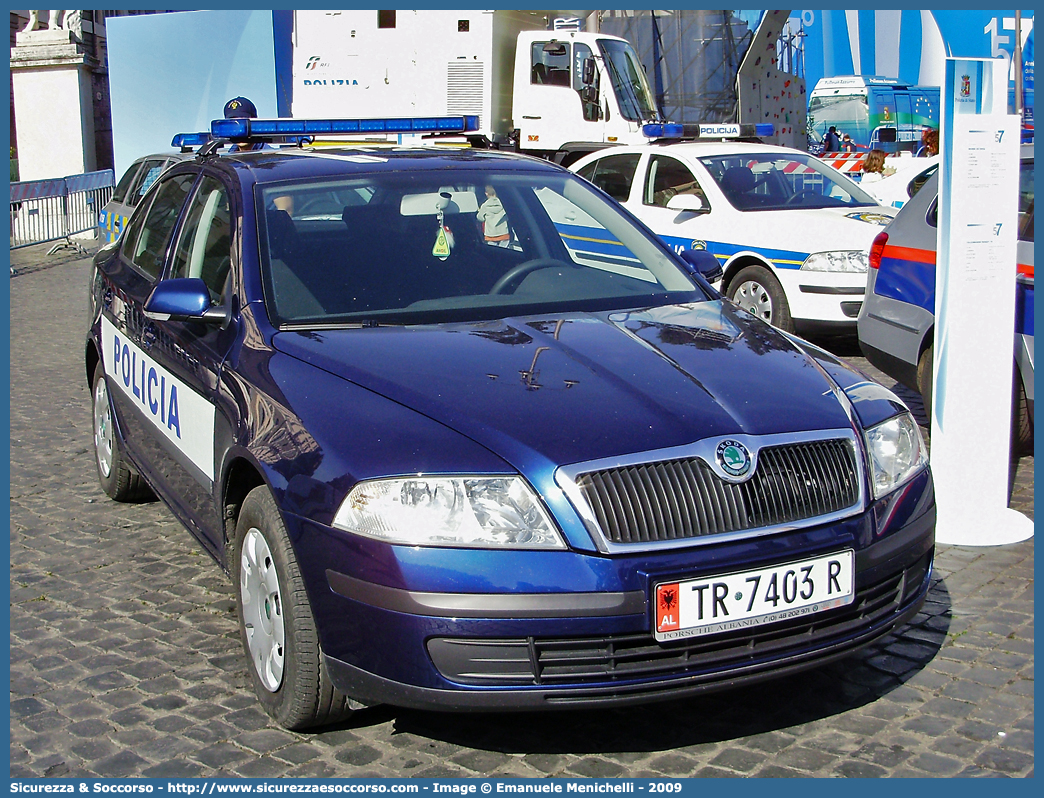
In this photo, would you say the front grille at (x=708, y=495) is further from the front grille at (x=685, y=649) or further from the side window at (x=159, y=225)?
the side window at (x=159, y=225)

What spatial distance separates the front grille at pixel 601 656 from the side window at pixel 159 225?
269 cm

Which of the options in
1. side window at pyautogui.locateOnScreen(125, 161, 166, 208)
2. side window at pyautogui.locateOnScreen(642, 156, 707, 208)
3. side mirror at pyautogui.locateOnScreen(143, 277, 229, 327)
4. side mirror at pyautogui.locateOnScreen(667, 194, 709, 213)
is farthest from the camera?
side window at pyautogui.locateOnScreen(125, 161, 166, 208)

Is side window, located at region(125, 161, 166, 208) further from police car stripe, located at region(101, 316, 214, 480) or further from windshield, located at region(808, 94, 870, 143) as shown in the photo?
windshield, located at region(808, 94, 870, 143)

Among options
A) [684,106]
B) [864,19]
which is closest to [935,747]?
[684,106]

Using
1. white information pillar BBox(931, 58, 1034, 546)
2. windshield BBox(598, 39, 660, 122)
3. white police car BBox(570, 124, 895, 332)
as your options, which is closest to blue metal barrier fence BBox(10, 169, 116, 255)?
windshield BBox(598, 39, 660, 122)

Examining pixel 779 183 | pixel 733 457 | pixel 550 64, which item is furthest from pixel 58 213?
pixel 733 457

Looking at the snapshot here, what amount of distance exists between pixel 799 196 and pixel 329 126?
568 centimetres

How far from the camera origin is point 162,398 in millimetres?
4359

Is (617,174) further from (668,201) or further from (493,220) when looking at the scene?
(493,220)

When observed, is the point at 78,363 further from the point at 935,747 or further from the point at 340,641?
the point at 935,747

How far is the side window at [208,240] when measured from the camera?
4.04 meters

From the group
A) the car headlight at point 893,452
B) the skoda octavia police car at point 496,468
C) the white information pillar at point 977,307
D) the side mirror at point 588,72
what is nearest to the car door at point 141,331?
the skoda octavia police car at point 496,468

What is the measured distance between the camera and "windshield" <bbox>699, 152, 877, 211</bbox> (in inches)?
395

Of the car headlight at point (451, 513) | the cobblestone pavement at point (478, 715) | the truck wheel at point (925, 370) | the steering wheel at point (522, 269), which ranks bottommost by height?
the cobblestone pavement at point (478, 715)
